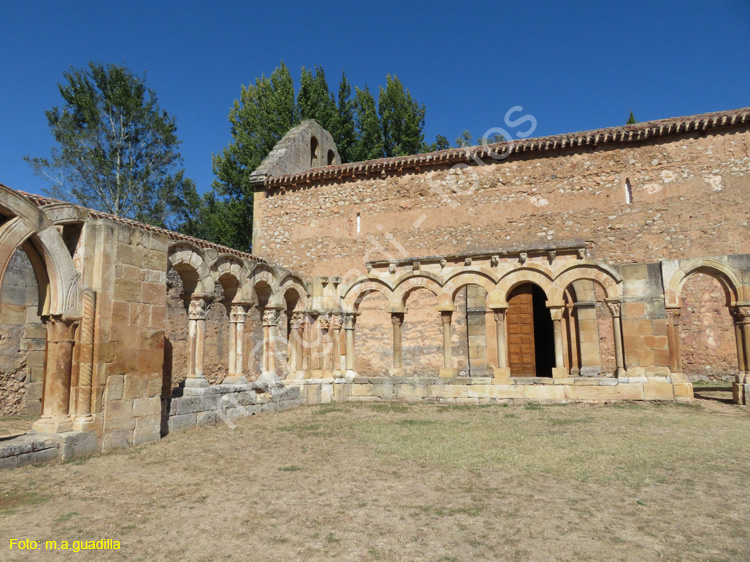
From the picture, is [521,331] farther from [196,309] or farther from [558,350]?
[196,309]

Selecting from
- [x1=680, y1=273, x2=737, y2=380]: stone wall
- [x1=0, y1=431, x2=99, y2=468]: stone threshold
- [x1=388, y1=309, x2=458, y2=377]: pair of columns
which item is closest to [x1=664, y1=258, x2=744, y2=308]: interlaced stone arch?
[x1=680, y1=273, x2=737, y2=380]: stone wall

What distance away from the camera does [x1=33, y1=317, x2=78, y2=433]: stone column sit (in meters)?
6.00

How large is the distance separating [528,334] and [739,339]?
19.1ft

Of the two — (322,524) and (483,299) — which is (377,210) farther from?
(322,524)

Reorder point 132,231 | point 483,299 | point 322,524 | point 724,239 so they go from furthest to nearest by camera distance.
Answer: point 483,299 → point 724,239 → point 132,231 → point 322,524

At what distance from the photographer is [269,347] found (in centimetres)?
1059

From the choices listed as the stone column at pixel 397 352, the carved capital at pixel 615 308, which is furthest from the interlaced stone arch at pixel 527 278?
the stone column at pixel 397 352

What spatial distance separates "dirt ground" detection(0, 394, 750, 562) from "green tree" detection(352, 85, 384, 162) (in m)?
19.9

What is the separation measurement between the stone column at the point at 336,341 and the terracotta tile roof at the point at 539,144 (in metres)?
6.63

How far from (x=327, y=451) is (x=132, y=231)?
413 cm

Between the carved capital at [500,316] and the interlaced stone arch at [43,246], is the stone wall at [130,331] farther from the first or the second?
the carved capital at [500,316]

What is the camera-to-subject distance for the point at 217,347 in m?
13.6

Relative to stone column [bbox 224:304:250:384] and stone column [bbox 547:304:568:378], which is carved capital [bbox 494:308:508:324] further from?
stone column [bbox 224:304:250:384]

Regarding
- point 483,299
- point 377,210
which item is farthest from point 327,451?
point 377,210
